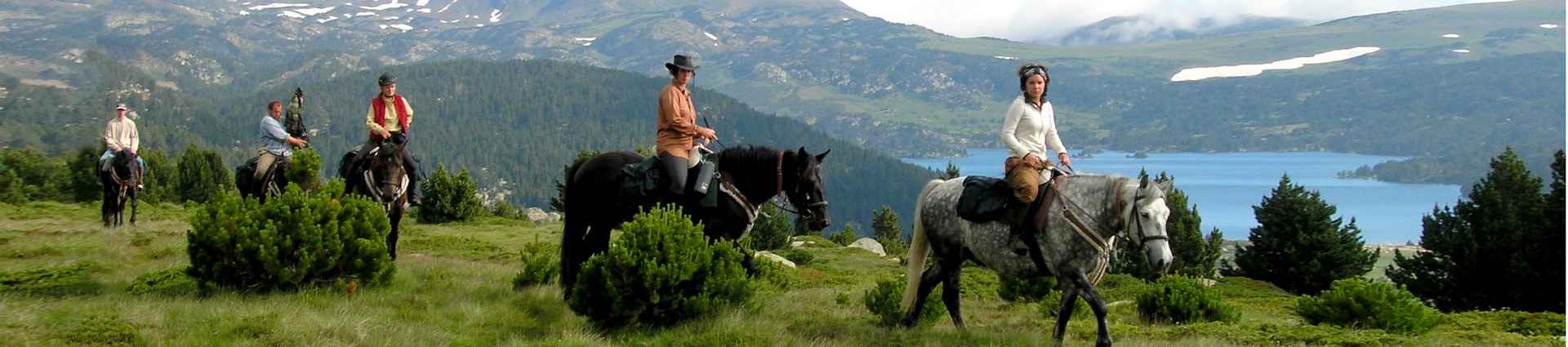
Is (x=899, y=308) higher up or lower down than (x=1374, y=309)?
higher up

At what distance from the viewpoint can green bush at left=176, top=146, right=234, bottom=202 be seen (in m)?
63.3

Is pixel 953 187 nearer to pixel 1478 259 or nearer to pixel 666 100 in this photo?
pixel 666 100

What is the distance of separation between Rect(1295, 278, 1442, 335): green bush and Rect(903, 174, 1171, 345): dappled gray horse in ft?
21.3

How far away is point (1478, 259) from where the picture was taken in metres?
39.5

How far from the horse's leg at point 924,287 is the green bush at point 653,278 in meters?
2.37

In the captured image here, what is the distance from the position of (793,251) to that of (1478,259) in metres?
26.8

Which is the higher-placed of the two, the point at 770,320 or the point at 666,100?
the point at 666,100

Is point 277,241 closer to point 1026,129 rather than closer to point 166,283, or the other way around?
point 166,283

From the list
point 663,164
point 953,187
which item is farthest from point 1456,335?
point 663,164

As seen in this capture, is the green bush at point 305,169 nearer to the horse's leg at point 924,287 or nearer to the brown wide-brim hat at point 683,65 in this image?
the brown wide-brim hat at point 683,65

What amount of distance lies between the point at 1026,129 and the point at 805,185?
8.48 feet

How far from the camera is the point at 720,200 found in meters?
11.7

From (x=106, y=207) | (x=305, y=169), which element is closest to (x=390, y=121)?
(x=305, y=169)

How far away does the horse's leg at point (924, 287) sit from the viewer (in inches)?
455
